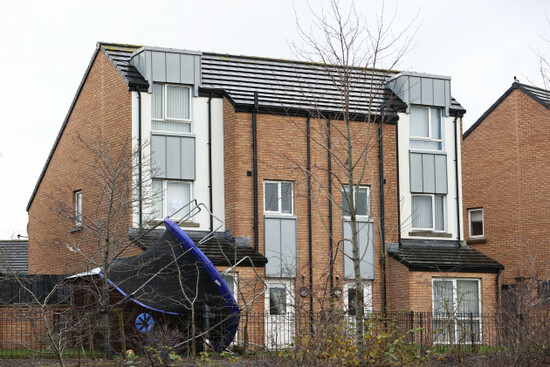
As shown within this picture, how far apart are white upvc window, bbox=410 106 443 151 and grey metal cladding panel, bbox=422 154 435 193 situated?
442mm

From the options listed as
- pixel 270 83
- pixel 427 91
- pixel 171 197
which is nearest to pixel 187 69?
pixel 270 83

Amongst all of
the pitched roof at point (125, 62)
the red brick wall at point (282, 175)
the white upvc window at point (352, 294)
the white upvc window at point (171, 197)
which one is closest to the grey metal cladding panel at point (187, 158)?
the white upvc window at point (171, 197)

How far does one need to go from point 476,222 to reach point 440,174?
580 cm

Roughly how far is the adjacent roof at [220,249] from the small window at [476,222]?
12.2 metres

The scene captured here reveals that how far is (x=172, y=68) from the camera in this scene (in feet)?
98.2

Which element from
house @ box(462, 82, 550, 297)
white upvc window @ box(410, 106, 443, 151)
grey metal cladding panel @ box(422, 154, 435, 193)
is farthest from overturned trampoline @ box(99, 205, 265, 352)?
house @ box(462, 82, 550, 297)

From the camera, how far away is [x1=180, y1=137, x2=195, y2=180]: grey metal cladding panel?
2978cm

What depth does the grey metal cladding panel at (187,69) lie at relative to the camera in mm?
30031

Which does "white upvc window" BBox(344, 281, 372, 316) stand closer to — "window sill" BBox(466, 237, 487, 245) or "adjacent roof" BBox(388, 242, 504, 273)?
"adjacent roof" BBox(388, 242, 504, 273)

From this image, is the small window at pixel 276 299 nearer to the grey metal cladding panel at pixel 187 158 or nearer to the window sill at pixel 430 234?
the grey metal cladding panel at pixel 187 158

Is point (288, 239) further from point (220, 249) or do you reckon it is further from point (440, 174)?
point (440, 174)

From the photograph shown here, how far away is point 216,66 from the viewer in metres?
32.1

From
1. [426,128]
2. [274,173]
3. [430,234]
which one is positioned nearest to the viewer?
[274,173]

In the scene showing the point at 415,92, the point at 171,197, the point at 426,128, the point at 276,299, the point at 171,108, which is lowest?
the point at 276,299
